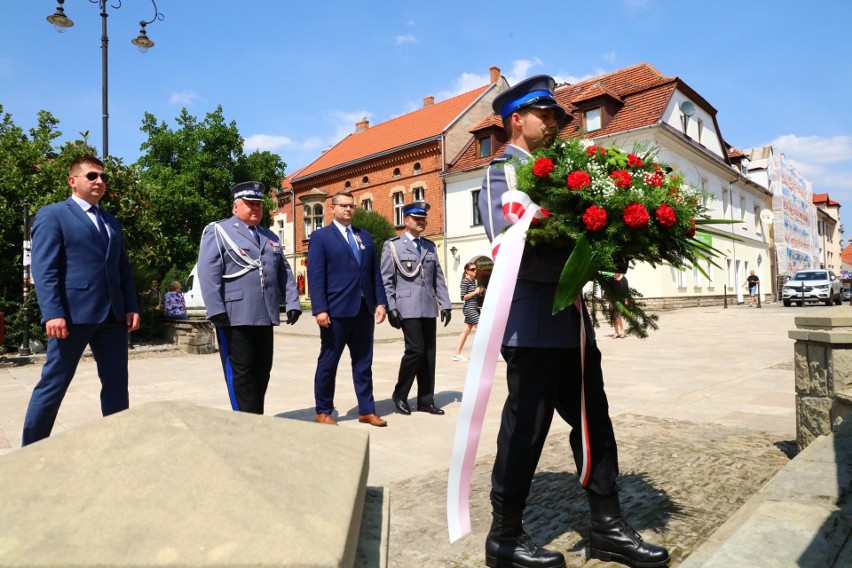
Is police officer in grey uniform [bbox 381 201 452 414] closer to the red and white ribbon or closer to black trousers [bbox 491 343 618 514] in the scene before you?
black trousers [bbox 491 343 618 514]

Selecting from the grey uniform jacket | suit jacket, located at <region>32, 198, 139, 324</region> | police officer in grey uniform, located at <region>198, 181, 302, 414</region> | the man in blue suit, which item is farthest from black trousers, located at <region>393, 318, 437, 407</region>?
suit jacket, located at <region>32, 198, 139, 324</region>

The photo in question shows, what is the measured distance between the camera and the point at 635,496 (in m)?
3.38

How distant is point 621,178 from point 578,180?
20 cm

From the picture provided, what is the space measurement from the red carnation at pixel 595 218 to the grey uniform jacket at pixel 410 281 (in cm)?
370

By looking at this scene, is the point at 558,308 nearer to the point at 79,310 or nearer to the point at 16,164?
the point at 79,310

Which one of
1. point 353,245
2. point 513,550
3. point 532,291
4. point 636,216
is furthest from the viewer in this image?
point 353,245

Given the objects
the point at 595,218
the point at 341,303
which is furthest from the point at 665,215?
the point at 341,303

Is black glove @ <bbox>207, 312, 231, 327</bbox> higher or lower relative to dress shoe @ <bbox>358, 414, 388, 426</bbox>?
higher

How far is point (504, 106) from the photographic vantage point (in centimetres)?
292

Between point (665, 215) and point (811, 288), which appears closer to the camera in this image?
point (665, 215)

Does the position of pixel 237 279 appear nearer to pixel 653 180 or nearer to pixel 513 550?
pixel 513 550

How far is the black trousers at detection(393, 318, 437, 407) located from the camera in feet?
19.8

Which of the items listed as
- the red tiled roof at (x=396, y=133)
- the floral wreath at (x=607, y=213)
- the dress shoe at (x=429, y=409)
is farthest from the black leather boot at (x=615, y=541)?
the red tiled roof at (x=396, y=133)

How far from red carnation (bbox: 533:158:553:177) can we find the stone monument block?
156 centimetres
